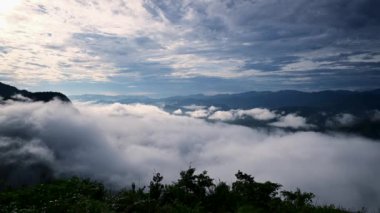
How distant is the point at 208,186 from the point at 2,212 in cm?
604

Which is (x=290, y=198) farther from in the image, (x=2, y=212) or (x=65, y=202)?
(x=2, y=212)

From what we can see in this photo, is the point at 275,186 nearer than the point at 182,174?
Yes

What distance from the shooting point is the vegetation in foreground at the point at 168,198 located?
934 cm

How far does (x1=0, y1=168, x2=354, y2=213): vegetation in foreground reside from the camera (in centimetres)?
934

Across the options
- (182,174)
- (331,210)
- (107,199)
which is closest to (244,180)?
(182,174)

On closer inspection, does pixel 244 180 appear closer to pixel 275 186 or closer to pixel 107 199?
pixel 275 186

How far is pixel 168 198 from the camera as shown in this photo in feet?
36.5

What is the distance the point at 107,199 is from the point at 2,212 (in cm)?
281

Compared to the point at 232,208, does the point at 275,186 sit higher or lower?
higher

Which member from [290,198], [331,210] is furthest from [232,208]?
[331,210]

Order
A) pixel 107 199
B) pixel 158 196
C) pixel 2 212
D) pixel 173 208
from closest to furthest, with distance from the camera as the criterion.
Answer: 1. pixel 2 212
2. pixel 173 208
3. pixel 107 199
4. pixel 158 196

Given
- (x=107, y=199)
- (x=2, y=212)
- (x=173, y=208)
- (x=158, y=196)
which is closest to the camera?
(x=2, y=212)

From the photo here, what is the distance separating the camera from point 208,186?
11.6 metres

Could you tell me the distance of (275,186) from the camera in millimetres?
10750
